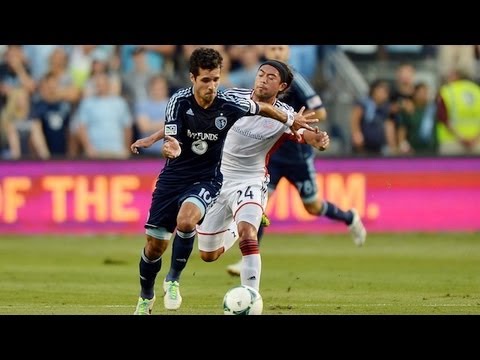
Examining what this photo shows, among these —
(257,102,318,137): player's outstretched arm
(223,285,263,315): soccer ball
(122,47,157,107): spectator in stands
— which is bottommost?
(223,285,263,315): soccer ball

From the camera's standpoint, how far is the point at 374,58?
2050 centimetres

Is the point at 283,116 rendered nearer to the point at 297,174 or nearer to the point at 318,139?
the point at 318,139

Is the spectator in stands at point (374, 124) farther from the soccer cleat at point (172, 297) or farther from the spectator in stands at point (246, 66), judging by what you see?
the soccer cleat at point (172, 297)

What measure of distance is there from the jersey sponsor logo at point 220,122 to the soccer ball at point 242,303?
5.00 ft

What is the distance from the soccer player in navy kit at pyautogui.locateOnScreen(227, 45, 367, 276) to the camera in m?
13.9

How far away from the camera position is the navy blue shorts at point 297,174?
1459cm

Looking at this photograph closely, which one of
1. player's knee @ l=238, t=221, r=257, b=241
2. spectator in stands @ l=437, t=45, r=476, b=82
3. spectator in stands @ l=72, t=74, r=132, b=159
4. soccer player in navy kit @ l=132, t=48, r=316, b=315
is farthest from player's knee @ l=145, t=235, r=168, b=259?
spectator in stands @ l=437, t=45, r=476, b=82

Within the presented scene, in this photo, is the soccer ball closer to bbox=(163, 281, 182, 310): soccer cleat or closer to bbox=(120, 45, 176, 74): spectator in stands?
bbox=(163, 281, 182, 310): soccer cleat

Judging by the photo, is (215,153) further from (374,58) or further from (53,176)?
(374,58)

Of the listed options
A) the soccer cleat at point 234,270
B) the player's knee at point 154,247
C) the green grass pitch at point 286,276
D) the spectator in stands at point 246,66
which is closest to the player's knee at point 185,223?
the player's knee at point 154,247

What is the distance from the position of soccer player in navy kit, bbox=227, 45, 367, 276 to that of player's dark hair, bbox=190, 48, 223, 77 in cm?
369

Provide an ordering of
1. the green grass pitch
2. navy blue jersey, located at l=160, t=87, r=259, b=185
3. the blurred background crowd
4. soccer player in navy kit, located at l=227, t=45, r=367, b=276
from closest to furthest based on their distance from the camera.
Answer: navy blue jersey, located at l=160, t=87, r=259, b=185 → the green grass pitch → soccer player in navy kit, located at l=227, t=45, r=367, b=276 → the blurred background crowd

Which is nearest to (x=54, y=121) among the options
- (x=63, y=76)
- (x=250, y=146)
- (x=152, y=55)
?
(x=63, y=76)

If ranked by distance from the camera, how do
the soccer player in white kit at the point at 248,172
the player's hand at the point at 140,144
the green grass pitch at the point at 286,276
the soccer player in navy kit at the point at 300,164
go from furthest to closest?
the soccer player in navy kit at the point at 300,164, the green grass pitch at the point at 286,276, the soccer player in white kit at the point at 248,172, the player's hand at the point at 140,144
